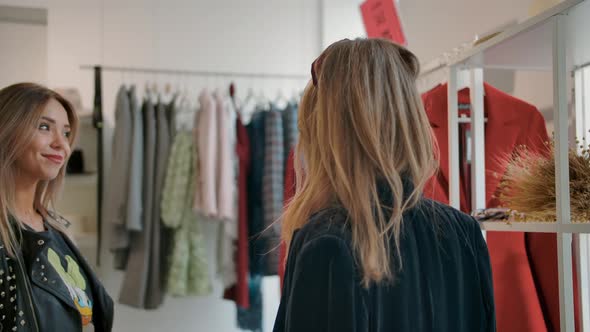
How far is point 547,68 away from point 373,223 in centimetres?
124

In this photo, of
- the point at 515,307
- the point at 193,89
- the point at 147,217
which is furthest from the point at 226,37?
the point at 515,307

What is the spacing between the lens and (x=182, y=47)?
417 cm

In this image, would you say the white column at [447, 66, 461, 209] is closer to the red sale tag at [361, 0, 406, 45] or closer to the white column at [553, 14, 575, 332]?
the white column at [553, 14, 575, 332]

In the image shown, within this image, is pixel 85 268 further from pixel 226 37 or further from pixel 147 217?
pixel 226 37

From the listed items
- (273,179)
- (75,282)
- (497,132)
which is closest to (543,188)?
(497,132)

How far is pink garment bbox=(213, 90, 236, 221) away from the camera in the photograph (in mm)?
3553

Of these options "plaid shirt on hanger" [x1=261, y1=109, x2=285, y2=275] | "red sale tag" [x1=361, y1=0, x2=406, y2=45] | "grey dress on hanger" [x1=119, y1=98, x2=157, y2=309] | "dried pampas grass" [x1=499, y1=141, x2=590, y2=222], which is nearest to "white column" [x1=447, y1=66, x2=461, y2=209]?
"dried pampas grass" [x1=499, y1=141, x2=590, y2=222]

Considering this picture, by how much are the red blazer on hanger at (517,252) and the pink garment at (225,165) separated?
5.54 ft

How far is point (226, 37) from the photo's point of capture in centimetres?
424

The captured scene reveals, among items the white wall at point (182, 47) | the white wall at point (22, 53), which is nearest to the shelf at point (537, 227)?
the white wall at point (182, 47)

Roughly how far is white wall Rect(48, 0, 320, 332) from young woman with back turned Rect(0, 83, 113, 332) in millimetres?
1841

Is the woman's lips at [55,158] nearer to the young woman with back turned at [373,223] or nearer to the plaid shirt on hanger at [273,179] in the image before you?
the young woman with back turned at [373,223]

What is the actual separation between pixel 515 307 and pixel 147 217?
231cm

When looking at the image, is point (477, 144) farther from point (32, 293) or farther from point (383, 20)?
point (32, 293)
